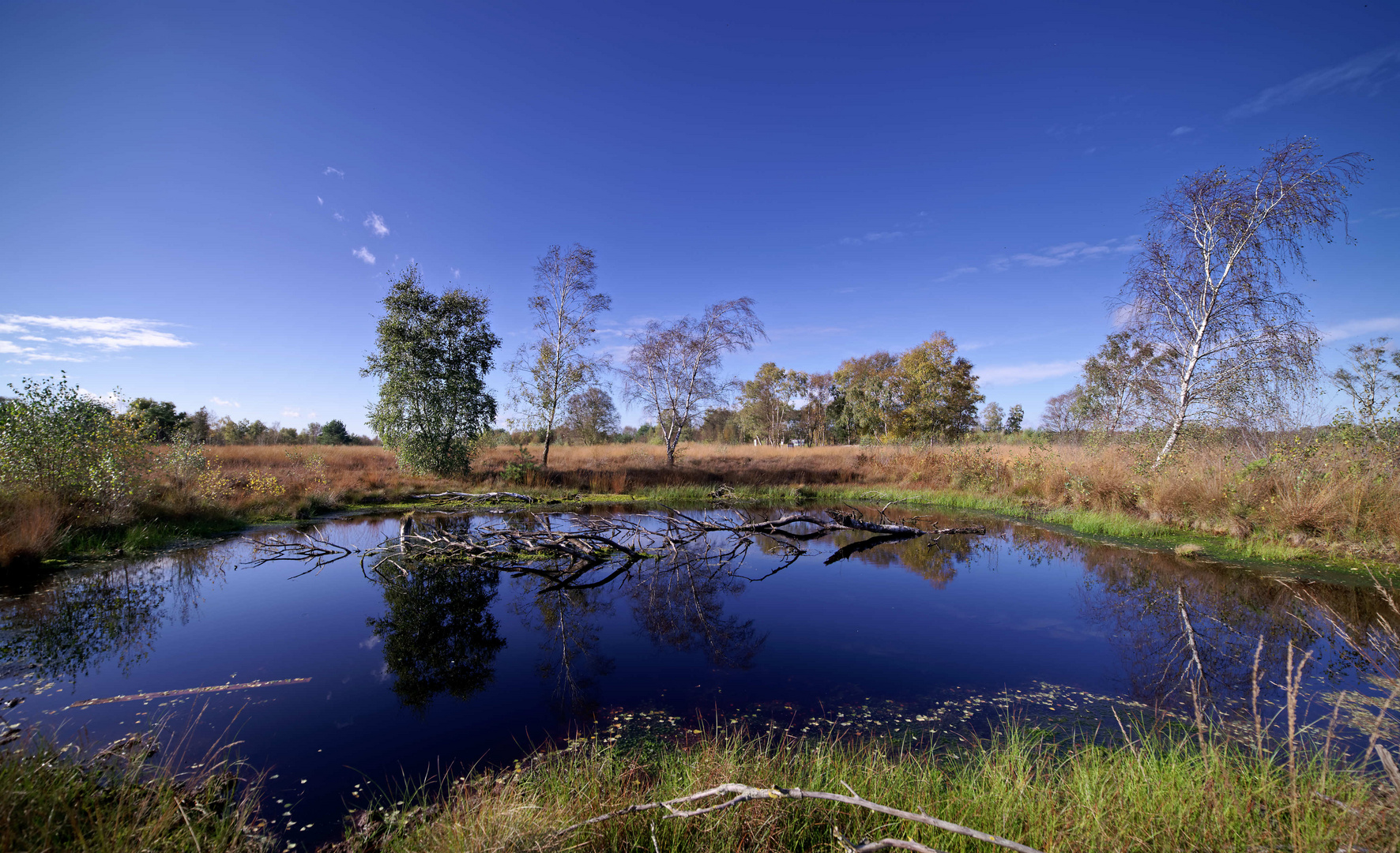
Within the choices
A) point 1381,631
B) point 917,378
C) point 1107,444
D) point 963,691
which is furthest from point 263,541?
point 917,378

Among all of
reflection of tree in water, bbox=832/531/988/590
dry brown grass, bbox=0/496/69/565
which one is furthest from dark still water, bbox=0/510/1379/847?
dry brown grass, bbox=0/496/69/565

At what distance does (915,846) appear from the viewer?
1.99m

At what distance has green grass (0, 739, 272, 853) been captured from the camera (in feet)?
7.48

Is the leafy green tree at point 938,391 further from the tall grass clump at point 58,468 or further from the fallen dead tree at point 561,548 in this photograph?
the tall grass clump at point 58,468

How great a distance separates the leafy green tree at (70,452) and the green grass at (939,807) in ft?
38.4

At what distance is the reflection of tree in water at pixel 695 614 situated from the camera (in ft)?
21.4

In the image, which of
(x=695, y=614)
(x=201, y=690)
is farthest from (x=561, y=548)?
(x=201, y=690)

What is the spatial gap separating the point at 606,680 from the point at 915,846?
165 inches

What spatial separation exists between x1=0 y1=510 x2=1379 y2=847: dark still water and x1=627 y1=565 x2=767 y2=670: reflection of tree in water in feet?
0.15

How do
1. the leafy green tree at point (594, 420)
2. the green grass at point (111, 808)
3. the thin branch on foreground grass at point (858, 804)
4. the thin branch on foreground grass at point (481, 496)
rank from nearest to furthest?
the thin branch on foreground grass at point (858, 804), the green grass at point (111, 808), the thin branch on foreground grass at point (481, 496), the leafy green tree at point (594, 420)

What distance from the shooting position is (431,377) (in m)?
19.3

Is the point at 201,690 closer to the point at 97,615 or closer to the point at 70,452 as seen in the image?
the point at 97,615

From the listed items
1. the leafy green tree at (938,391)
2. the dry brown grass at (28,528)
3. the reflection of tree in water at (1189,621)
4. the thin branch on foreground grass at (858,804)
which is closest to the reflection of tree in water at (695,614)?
the thin branch on foreground grass at (858,804)

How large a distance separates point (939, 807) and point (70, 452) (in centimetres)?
1502
